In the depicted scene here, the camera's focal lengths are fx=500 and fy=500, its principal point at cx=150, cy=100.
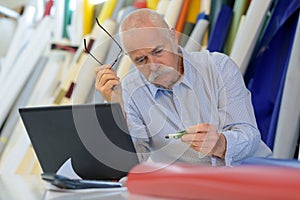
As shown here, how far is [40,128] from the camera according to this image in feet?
4.01

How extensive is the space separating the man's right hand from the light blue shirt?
122mm

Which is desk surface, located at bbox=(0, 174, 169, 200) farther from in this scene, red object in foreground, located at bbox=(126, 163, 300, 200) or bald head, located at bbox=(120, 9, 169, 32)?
bald head, located at bbox=(120, 9, 169, 32)

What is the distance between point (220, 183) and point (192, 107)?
0.91 metres

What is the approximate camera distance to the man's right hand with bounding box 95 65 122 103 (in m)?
1.39

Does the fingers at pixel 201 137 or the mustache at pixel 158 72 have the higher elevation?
the mustache at pixel 158 72

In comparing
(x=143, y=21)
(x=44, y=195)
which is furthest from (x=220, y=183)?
(x=143, y=21)

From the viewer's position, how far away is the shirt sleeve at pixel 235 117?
4.57 ft

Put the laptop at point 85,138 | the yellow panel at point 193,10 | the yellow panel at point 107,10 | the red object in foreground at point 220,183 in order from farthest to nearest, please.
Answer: the yellow panel at point 107,10 < the yellow panel at point 193,10 < the laptop at point 85,138 < the red object in foreground at point 220,183

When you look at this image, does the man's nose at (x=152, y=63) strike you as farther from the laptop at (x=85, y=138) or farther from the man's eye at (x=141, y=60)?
the laptop at (x=85, y=138)

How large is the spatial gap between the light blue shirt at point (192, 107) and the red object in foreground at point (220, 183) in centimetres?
65

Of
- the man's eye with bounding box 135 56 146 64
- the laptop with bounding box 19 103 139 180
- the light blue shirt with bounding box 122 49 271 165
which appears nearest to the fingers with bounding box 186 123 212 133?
the laptop with bounding box 19 103 139 180

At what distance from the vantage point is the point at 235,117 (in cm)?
149

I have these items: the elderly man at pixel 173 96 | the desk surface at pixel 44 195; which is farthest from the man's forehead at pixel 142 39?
the desk surface at pixel 44 195

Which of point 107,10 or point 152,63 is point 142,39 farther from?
point 107,10
